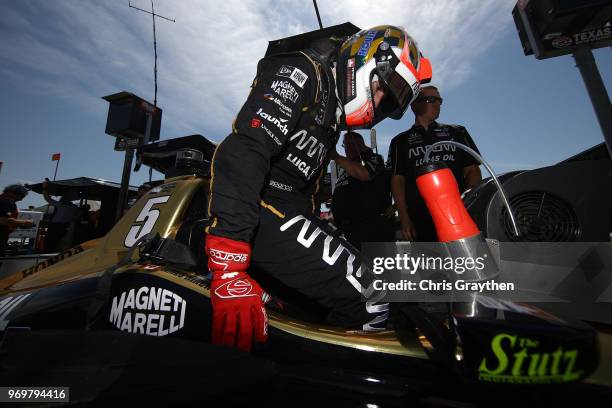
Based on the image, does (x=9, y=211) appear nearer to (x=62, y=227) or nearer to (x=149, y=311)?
(x=62, y=227)

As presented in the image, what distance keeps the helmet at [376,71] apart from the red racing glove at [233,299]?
0.90m

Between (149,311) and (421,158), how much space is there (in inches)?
89.9

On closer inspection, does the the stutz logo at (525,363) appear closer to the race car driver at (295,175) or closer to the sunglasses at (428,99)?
the race car driver at (295,175)

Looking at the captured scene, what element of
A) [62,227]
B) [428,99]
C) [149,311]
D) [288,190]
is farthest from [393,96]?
[62,227]

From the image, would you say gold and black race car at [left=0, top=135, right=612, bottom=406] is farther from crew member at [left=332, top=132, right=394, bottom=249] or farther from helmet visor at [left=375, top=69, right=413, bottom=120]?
crew member at [left=332, top=132, right=394, bottom=249]

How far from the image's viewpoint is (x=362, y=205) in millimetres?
3041

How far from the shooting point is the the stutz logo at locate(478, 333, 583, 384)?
622mm

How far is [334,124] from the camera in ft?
5.26

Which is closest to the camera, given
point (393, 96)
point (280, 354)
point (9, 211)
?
point (280, 354)

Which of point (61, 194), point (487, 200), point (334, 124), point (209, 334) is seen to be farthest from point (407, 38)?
point (61, 194)

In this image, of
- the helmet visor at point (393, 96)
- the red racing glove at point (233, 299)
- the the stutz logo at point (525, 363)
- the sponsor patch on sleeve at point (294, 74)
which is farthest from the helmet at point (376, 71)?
the the stutz logo at point (525, 363)

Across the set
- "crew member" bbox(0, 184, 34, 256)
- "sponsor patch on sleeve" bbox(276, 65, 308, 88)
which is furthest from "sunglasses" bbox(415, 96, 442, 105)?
"crew member" bbox(0, 184, 34, 256)

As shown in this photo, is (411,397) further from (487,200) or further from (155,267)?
(487,200)

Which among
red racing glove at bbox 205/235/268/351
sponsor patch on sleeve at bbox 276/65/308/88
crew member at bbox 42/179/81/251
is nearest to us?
red racing glove at bbox 205/235/268/351
